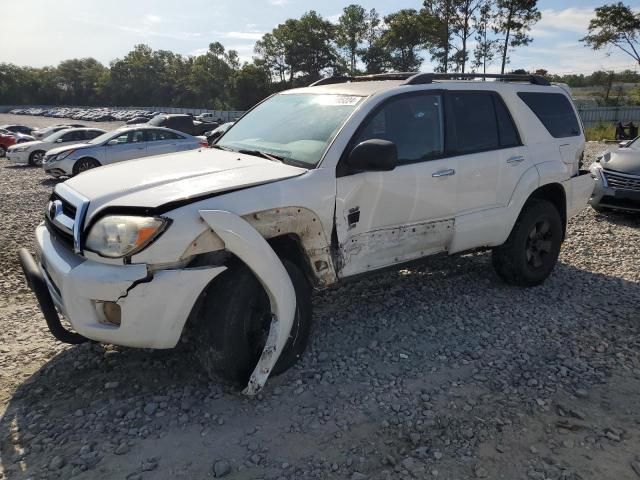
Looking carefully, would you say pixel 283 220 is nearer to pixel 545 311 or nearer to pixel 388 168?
pixel 388 168

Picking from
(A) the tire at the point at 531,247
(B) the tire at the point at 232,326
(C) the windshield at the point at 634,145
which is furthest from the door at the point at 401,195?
(C) the windshield at the point at 634,145

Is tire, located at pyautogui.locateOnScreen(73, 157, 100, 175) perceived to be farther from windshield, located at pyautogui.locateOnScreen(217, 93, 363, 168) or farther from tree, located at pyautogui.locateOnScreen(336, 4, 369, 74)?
tree, located at pyautogui.locateOnScreen(336, 4, 369, 74)

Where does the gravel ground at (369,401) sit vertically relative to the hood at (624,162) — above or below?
below

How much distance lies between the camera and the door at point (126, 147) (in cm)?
1354

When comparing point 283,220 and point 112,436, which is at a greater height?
point 283,220

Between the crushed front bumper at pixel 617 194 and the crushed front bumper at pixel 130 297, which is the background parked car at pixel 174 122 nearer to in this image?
the crushed front bumper at pixel 617 194

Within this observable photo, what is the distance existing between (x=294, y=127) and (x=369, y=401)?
2055 mm

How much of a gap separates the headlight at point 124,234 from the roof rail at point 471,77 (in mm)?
2328

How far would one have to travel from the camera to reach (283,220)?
3164mm

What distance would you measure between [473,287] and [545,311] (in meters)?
0.71

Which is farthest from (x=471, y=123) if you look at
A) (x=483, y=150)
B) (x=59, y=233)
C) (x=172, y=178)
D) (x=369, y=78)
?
(x=59, y=233)

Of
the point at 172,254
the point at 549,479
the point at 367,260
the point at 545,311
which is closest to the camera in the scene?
the point at 549,479

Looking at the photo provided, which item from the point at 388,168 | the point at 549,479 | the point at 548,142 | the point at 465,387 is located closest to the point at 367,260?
the point at 388,168

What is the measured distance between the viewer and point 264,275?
2.95 metres
